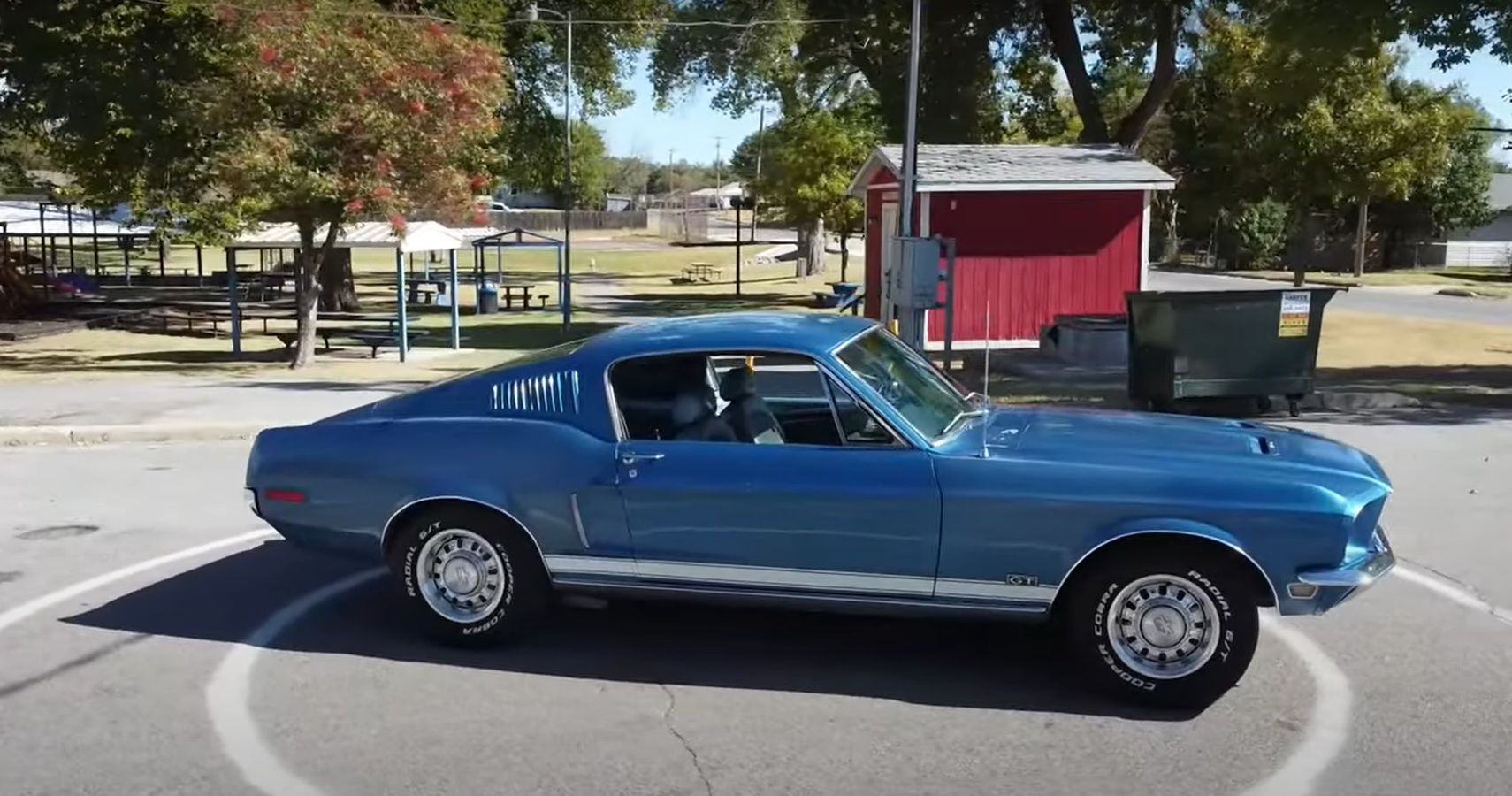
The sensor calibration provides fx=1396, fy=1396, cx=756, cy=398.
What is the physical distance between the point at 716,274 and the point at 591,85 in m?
14.8

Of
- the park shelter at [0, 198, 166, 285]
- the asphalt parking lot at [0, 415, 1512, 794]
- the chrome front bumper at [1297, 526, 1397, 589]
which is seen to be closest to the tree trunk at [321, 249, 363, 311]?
the park shelter at [0, 198, 166, 285]

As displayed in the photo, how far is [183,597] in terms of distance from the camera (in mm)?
6984

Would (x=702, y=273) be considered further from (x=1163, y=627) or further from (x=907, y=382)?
(x=1163, y=627)

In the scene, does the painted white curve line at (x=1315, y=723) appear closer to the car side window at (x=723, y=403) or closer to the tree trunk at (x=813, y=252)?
the car side window at (x=723, y=403)

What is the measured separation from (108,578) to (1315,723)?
5932 millimetres

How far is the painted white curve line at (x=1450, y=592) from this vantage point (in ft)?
21.8

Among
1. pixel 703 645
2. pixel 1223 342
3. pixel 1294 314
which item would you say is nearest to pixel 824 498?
pixel 703 645

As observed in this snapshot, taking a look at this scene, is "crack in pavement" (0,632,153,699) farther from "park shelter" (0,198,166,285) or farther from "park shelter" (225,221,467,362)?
"park shelter" (0,198,166,285)

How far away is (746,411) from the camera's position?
600 cm

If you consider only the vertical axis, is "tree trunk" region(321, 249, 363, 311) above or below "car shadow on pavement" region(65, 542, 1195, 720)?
above

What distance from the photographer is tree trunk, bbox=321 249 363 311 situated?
32.4 metres

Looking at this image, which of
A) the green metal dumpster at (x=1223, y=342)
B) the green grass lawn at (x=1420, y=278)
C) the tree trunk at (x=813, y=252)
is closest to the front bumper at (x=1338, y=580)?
the green metal dumpster at (x=1223, y=342)

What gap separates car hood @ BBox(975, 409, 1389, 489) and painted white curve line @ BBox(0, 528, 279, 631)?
15.1ft

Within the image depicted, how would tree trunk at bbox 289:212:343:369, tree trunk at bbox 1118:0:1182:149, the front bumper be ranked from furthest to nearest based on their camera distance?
tree trunk at bbox 1118:0:1182:149
tree trunk at bbox 289:212:343:369
the front bumper
